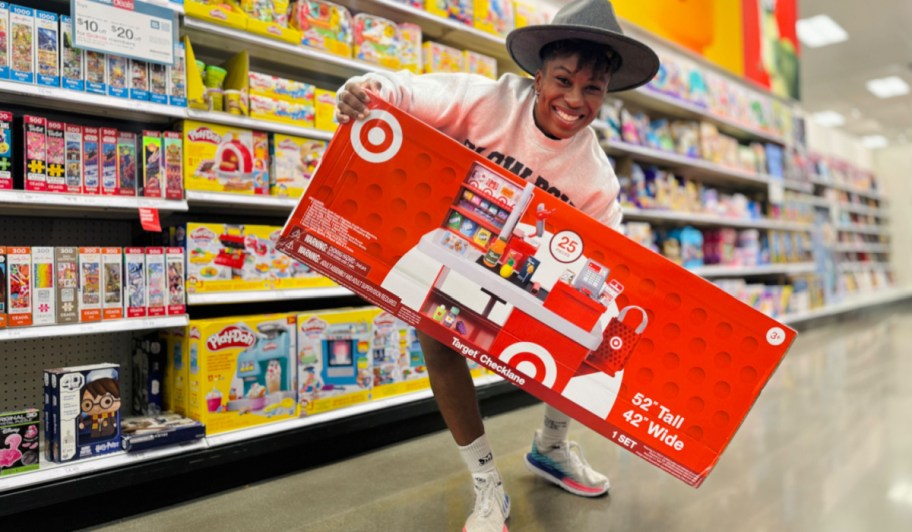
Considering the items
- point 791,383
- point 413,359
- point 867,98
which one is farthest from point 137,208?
point 867,98

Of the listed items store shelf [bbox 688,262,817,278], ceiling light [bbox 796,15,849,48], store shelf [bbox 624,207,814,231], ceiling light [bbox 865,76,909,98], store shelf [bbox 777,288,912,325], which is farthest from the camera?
ceiling light [bbox 865,76,909,98]

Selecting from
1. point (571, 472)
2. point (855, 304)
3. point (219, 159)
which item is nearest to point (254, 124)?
point (219, 159)

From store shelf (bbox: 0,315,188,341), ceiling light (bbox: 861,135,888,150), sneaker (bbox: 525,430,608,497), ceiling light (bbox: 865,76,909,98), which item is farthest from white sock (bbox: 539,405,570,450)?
ceiling light (bbox: 861,135,888,150)

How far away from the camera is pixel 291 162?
2299 mm

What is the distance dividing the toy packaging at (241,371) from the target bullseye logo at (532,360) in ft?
3.61

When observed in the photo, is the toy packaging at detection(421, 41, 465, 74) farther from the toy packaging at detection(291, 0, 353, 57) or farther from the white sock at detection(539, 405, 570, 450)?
the white sock at detection(539, 405, 570, 450)

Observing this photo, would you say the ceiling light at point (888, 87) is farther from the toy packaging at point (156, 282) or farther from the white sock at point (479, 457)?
the toy packaging at point (156, 282)

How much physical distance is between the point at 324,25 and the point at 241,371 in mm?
1386

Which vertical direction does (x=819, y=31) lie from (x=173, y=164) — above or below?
above

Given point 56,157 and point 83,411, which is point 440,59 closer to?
point 56,157

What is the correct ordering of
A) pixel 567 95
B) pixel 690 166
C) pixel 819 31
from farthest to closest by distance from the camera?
pixel 819 31, pixel 690 166, pixel 567 95

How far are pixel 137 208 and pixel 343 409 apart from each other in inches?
39.7

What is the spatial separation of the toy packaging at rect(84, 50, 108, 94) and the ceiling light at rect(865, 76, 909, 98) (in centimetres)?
1211

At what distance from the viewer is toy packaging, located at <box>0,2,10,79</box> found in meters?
1.67
